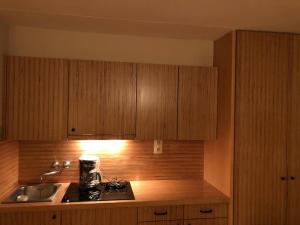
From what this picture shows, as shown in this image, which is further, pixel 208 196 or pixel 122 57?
pixel 122 57

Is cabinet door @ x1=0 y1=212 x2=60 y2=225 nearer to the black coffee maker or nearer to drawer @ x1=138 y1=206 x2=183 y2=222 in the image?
the black coffee maker

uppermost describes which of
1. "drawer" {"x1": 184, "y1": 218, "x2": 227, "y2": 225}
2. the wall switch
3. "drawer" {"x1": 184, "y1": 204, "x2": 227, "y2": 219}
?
the wall switch

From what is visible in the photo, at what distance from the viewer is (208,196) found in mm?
2072

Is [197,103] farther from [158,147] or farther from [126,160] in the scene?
[126,160]

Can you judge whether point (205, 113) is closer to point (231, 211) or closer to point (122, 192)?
point (231, 211)

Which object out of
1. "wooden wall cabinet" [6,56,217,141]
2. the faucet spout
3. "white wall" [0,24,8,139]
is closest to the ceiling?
"white wall" [0,24,8,139]

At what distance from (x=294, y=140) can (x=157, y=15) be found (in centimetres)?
155

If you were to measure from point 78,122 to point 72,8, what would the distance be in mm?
882

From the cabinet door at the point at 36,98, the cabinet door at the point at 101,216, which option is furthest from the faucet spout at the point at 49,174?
the cabinet door at the point at 101,216

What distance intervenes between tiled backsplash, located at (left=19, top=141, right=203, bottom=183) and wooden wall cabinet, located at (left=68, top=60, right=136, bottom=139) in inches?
13.6

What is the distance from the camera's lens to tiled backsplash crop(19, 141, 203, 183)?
2328 mm

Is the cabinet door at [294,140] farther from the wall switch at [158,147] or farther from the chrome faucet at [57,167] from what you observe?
the chrome faucet at [57,167]

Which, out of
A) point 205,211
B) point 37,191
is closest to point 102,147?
point 37,191

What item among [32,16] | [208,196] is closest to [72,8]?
[32,16]
